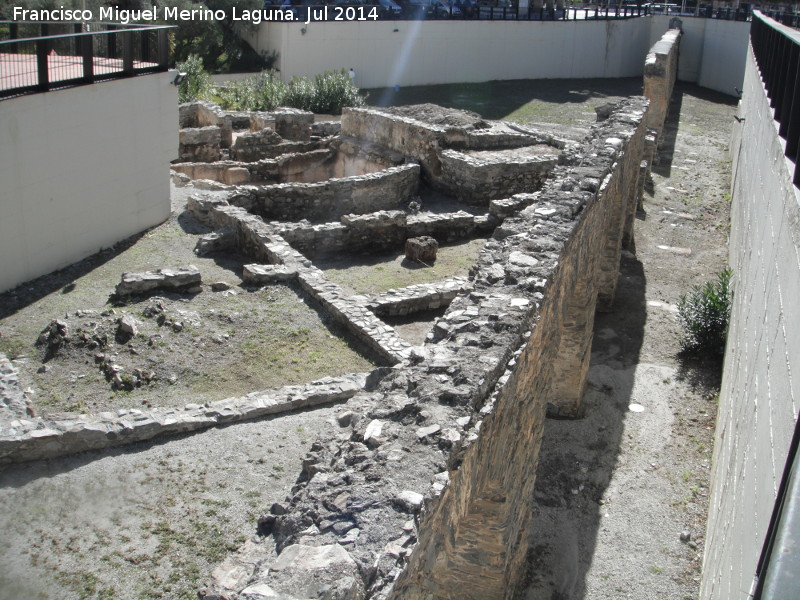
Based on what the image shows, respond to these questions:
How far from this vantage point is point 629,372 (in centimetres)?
1021

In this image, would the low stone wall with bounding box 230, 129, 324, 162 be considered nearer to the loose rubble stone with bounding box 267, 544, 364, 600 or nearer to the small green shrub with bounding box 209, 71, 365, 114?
the small green shrub with bounding box 209, 71, 365, 114

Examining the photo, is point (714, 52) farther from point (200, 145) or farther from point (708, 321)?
point (708, 321)

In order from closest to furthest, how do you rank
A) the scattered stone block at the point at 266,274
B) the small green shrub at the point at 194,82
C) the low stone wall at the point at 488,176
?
the scattered stone block at the point at 266,274, the low stone wall at the point at 488,176, the small green shrub at the point at 194,82

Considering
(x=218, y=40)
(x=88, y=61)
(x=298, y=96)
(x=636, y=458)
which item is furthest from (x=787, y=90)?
(x=218, y=40)

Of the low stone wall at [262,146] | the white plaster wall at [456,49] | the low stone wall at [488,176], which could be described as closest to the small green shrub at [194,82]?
the low stone wall at [262,146]

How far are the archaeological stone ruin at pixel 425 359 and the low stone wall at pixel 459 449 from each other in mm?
14

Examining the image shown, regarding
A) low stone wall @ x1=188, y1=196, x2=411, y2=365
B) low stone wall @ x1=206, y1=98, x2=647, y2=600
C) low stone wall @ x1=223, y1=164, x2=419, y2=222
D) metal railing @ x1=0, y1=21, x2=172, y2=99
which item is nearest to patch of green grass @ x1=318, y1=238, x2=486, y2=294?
low stone wall @ x1=188, y1=196, x2=411, y2=365

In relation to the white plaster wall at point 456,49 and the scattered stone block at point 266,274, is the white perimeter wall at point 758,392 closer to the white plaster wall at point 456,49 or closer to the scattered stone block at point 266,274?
the scattered stone block at point 266,274

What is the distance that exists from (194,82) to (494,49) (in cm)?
1329

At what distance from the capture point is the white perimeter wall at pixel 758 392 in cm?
385

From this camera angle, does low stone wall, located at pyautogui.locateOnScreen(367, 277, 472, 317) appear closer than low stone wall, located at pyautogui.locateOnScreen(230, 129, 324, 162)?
Yes

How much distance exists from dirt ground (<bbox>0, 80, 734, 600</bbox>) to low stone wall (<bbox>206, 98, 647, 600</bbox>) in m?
1.14

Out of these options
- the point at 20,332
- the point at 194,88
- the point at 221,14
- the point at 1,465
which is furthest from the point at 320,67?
the point at 1,465

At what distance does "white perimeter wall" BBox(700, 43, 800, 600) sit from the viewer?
3854 millimetres
